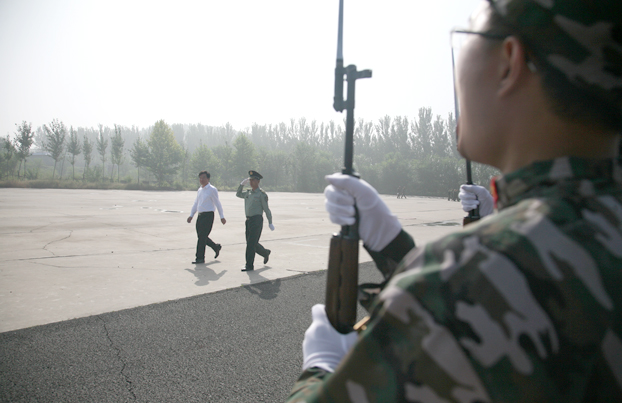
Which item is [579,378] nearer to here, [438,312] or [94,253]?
[438,312]

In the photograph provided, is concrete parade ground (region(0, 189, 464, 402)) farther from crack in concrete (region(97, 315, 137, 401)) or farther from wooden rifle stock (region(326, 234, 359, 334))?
wooden rifle stock (region(326, 234, 359, 334))

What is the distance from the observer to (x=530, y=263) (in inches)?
21.7

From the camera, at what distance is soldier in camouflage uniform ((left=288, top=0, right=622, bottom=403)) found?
54 cm

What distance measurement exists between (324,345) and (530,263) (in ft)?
2.23

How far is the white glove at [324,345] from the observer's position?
40.1 inches

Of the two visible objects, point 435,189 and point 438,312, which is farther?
point 435,189

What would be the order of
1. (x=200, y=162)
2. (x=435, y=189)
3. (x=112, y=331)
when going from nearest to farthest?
(x=112, y=331) < (x=435, y=189) < (x=200, y=162)

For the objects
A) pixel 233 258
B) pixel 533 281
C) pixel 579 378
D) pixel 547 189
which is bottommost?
pixel 233 258

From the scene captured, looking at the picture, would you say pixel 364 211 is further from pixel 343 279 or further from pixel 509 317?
pixel 509 317

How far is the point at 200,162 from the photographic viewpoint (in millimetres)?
70438

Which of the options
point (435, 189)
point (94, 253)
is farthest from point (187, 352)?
point (435, 189)

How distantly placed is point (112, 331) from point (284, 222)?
1096cm

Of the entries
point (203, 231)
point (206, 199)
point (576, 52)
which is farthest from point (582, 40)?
point (206, 199)

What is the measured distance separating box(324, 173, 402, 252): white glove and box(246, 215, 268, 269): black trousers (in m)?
5.80
